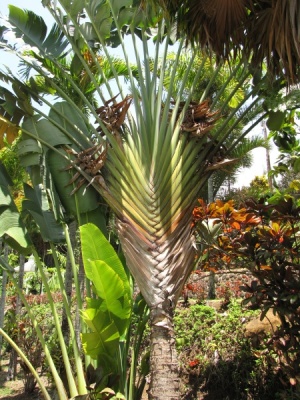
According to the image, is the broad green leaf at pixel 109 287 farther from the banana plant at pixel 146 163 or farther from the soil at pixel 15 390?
the soil at pixel 15 390

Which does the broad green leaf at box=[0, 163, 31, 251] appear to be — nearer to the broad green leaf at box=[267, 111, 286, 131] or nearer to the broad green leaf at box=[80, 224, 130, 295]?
the broad green leaf at box=[80, 224, 130, 295]

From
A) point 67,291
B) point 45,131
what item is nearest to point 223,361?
point 67,291

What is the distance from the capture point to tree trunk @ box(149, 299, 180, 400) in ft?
12.2

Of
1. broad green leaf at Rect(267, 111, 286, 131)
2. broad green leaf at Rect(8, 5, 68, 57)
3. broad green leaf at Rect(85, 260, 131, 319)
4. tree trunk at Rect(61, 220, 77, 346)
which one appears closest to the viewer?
broad green leaf at Rect(85, 260, 131, 319)

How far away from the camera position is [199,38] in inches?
181

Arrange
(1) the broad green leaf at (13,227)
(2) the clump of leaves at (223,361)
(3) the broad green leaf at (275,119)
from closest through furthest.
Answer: (1) the broad green leaf at (13,227), (2) the clump of leaves at (223,361), (3) the broad green leaf at (275,119)

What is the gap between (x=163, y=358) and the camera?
3.79m

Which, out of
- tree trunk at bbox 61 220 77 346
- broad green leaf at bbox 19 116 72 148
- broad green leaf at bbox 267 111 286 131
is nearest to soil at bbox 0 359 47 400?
tree trunk at bbox 61 220 77 346

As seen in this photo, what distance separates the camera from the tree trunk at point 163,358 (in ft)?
12.2

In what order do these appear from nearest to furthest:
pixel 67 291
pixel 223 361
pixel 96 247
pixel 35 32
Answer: pixel 96 247
pixel 223 361
pixel 35 32
pixel 67 291

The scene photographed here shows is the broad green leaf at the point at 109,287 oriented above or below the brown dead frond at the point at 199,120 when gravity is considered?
below

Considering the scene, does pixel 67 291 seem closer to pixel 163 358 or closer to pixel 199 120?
pixel 163 358

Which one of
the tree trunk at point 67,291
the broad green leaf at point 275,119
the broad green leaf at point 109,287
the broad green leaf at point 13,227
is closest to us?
the broad green leaf at point 109,287

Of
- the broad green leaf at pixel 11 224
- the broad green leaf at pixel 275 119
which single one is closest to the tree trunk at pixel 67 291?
the broad green leaf at pixel 11 224
